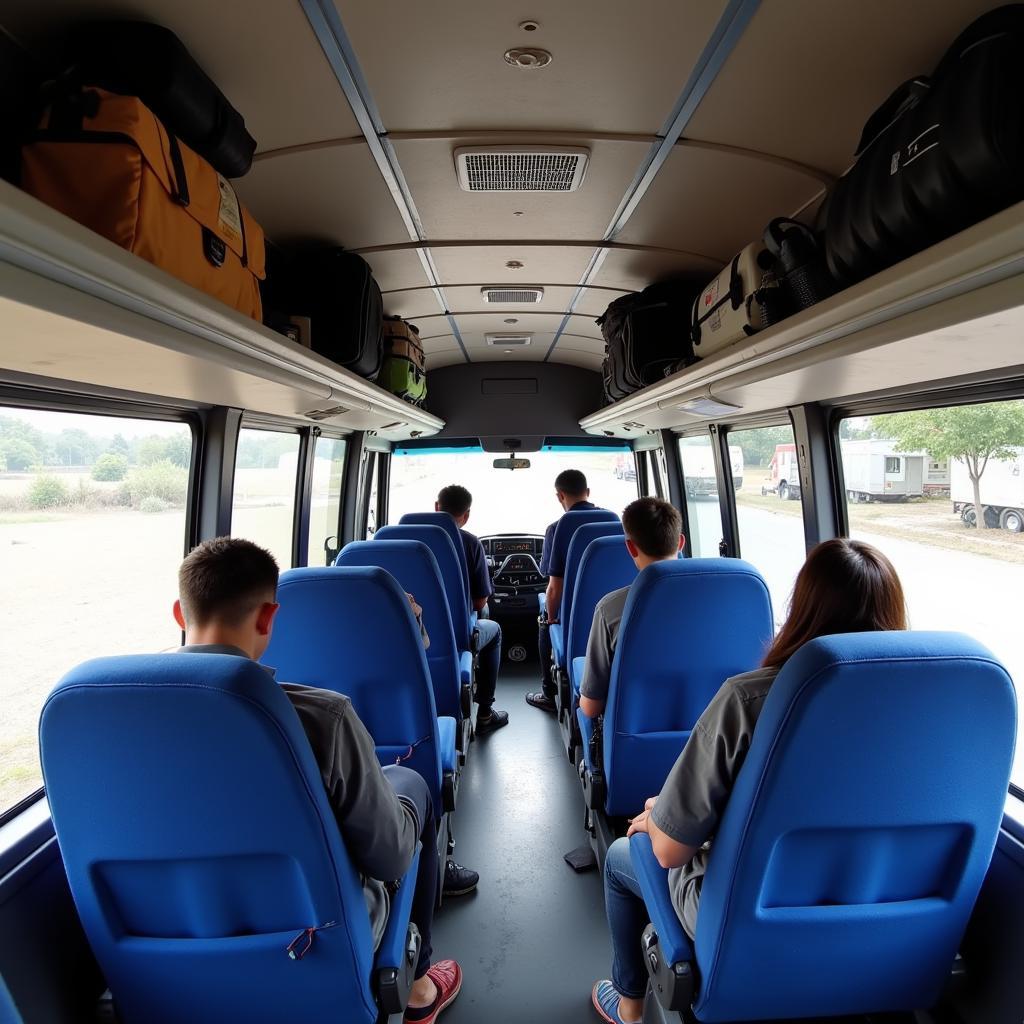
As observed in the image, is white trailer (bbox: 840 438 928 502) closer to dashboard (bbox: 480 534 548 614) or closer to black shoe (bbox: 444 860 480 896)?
black shoe (bbox: 444 860 480 896)

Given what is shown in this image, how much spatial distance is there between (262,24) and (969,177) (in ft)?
6.10

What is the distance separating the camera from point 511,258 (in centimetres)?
419

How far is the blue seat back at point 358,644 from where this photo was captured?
2.50 meters

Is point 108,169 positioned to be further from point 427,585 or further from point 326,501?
point 326,501

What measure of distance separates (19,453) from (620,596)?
2.49m

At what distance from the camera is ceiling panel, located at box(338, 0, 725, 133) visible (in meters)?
1.85

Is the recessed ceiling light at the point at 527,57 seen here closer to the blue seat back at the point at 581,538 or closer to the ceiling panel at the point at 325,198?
the ceiling panel at the point at 325,198

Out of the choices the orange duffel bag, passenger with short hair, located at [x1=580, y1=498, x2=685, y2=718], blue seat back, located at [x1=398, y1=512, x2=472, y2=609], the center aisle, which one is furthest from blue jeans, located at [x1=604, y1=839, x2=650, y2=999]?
blue seat back, located at [x1=398, y1=512, x2=472, y2=609]

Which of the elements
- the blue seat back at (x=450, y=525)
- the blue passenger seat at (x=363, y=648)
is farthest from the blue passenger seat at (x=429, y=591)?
the blue seat back at (x=450, y=525)

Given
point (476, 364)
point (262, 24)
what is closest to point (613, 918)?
point (262, 24)

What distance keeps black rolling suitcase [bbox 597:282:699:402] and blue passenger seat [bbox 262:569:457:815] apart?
2687 millimetres

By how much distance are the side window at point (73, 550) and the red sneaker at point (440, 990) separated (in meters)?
1.61

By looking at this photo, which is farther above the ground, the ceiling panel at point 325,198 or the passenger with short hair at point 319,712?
the ceiling panel at point 325,198

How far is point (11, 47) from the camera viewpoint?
181cm
